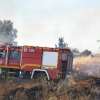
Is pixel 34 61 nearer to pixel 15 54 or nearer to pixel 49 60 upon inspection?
pixel 49 60

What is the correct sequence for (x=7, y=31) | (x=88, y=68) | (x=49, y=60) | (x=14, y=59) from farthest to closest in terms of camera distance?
1. (x=7, y=31)
2. (x=88, y=68)
3. (x=14, y=59)
4. (x=49, y=60)

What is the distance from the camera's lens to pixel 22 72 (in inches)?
684

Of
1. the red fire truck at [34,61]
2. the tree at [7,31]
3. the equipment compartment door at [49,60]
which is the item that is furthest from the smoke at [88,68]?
the tree at [7,31]

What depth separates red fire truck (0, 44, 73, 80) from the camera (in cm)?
1689

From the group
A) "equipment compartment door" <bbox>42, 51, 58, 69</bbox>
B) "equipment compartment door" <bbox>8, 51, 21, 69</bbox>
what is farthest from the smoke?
"equipment compartment door" <bbox>8, 51, 21, 69</bbox>

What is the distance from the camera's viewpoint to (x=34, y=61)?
17219mm

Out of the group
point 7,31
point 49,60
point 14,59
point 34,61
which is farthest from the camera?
point 7,31

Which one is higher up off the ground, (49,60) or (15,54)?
(15,54)

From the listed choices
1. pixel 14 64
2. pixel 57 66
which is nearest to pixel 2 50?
pixel 14 64

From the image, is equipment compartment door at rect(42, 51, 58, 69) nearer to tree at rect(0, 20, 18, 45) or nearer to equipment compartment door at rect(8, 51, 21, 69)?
equipment compartment door at rect(8, 51, 21, 69)

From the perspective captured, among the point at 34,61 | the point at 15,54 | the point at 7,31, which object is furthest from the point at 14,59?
the point at 7,31

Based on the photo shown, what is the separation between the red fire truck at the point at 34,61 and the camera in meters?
16.9

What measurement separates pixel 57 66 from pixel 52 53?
94cm

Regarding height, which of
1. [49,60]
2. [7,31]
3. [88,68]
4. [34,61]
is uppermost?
[7,31]
